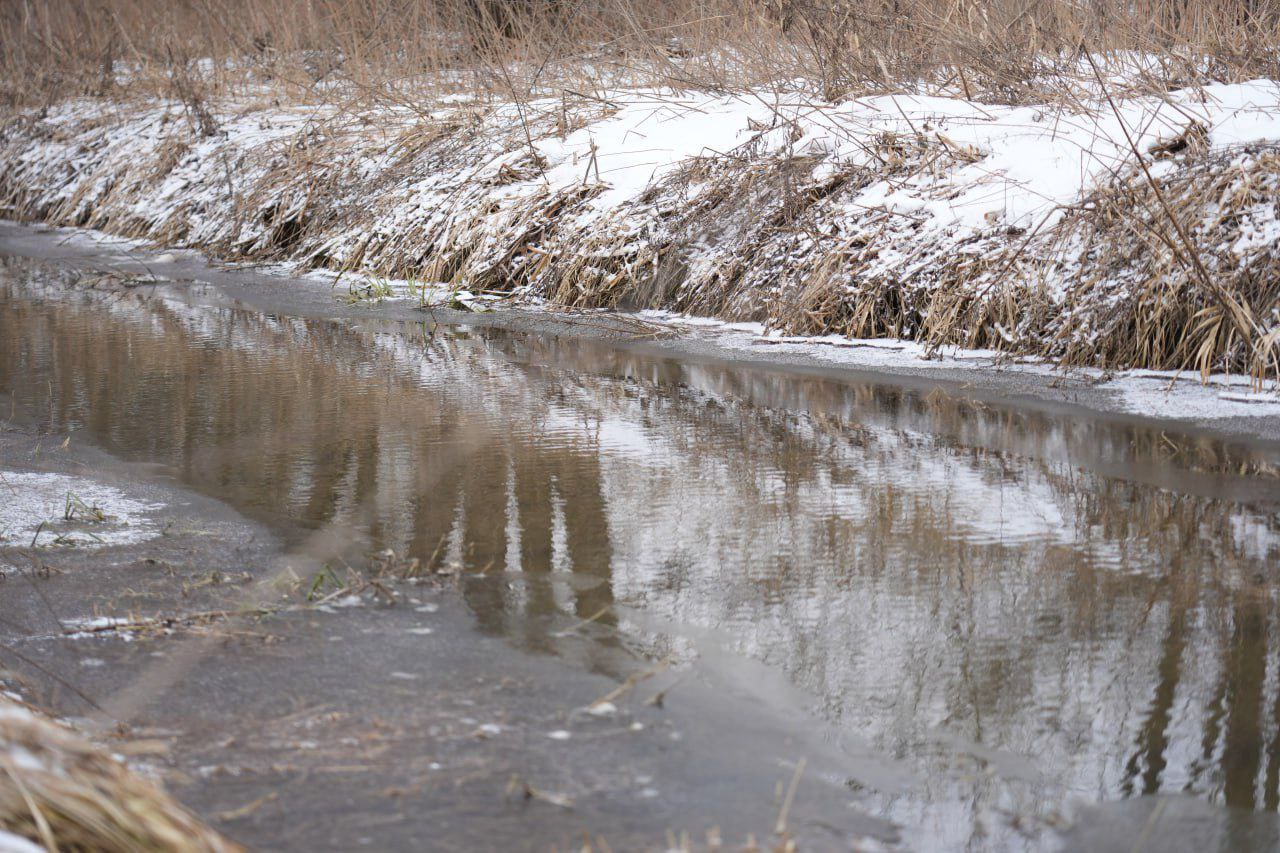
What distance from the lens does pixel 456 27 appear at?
1155cm

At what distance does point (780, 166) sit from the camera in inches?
286

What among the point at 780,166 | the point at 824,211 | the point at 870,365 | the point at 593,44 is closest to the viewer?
the point at 870,365

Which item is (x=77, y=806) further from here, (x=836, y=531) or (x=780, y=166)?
(x=780, y=166)

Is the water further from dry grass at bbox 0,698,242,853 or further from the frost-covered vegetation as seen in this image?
dry grass at bbox 0,698,242,853

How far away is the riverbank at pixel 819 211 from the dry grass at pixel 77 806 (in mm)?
4452

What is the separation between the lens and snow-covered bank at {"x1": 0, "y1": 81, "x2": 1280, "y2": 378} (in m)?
5.47

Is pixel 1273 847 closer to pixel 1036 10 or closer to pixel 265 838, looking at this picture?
pixel 265 838

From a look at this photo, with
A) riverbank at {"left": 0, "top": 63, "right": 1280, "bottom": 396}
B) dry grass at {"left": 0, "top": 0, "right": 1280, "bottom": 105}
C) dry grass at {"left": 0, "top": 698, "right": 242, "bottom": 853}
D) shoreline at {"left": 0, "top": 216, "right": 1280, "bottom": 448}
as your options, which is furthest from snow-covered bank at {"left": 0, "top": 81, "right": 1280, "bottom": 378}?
dry grass at {"left": 0, "top": 698, "right": 242, "bottom": 853}

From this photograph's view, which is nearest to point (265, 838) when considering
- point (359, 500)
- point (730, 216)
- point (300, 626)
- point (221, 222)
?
point (300, 626)

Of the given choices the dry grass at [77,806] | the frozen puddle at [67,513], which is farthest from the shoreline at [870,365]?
the dry grass at [77,806]

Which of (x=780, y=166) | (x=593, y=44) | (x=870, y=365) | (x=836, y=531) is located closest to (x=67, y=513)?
(x=836, y=531)

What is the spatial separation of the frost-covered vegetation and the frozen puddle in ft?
12.0

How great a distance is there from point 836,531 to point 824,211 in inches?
147

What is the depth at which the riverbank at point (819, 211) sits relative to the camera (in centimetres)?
548
